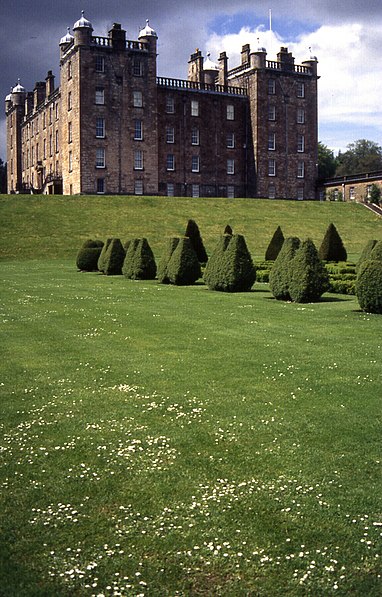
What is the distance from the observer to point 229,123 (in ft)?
230

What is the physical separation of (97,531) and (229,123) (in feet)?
222

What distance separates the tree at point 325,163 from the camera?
306ft

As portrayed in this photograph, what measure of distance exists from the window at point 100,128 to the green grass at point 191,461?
49877 millimetres

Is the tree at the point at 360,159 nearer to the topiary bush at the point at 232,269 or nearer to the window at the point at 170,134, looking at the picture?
the window at the point at 170,134

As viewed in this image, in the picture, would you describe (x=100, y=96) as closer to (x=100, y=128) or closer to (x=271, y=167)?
(x=100, y=128)

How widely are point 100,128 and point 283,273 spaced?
45730mm

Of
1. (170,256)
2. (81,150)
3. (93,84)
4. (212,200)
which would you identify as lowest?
(170,256)

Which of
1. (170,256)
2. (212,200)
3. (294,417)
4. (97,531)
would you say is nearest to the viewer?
(97,531)

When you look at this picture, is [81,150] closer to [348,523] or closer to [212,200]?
[212,200]

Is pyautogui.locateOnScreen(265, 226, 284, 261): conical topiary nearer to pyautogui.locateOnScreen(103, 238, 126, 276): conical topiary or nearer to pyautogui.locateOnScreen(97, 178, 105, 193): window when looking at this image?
pyautogui.locateOnScreen(103, 238, 126, 276): conical topiary

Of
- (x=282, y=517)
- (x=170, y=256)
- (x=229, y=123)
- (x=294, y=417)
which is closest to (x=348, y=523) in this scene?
(x=282, y=517)

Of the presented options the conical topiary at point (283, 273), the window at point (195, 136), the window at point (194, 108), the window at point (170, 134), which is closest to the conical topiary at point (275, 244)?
the conical topiary at point (283, 273)

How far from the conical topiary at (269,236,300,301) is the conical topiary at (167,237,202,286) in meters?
5.04

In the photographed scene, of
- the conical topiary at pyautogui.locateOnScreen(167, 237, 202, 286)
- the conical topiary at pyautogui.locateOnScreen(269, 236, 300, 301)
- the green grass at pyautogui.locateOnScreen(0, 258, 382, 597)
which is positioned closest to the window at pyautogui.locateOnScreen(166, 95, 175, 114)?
the conical topiary at pyautogui.locateOnScreen(167, 237, 202, 286)
